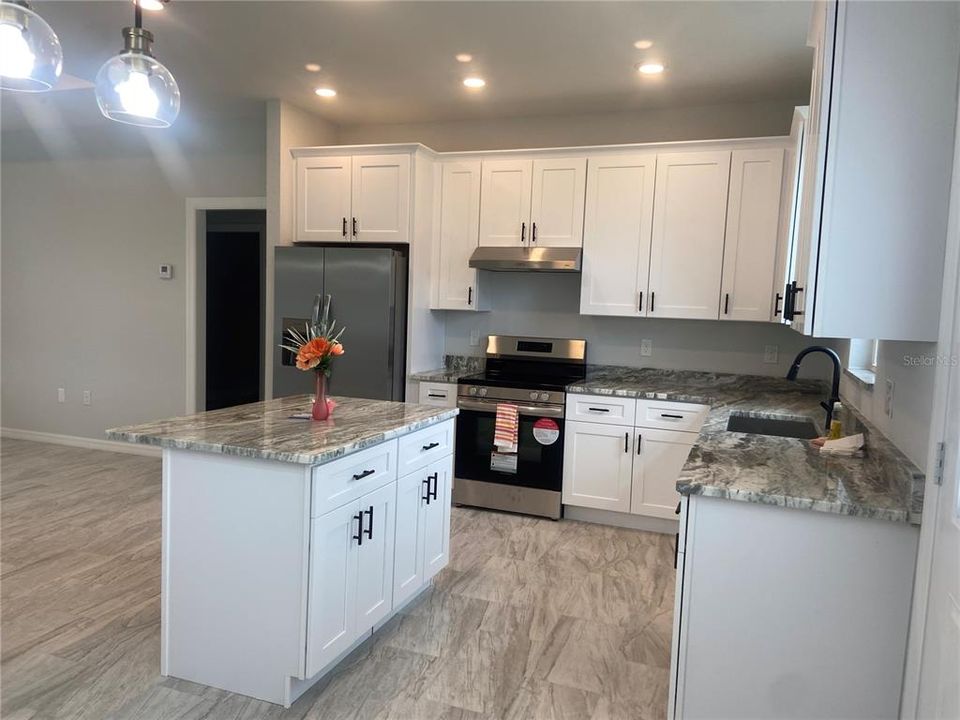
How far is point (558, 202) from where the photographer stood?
429 cm

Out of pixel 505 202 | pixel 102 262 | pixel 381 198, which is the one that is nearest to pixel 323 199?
pixel 381 198

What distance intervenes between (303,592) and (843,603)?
5.15 feet

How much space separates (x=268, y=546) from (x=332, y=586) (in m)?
0.26

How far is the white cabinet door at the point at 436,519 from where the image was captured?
2904 millimetres

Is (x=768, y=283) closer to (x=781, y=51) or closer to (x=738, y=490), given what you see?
(x=781, y=51)

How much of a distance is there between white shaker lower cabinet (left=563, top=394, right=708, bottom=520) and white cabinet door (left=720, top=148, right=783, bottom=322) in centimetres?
72

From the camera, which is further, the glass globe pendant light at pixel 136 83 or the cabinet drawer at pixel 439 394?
the cabinet drawer at pixel 439 394

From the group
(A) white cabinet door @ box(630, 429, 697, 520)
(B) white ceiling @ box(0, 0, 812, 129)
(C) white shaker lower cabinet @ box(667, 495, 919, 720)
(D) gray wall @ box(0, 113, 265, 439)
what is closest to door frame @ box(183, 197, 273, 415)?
(D) gray wall @ box(0, 113, 265, 439)

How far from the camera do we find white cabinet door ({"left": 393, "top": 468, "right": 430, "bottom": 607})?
8.74ft

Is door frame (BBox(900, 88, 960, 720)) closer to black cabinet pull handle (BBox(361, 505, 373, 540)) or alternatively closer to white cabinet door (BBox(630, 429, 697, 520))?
black cabinet pull handle (BBox(361, 505, 373, 540))

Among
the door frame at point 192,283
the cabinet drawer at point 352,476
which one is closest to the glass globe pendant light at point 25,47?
the cabinet drawer at point 352,476

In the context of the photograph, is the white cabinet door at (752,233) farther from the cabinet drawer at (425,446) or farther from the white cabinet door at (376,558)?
the white cabinet door at (376,558)

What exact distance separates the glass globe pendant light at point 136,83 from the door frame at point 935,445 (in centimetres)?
215

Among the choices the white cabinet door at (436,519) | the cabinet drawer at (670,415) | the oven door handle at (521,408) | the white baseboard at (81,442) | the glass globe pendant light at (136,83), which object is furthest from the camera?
the white baseboard at (81,442)
